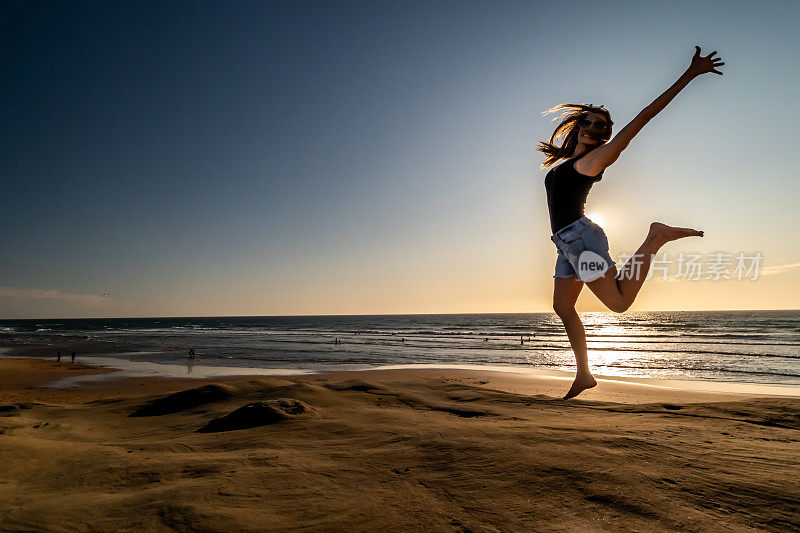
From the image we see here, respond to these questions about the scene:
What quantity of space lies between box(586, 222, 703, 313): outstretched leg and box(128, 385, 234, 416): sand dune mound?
5.35 m

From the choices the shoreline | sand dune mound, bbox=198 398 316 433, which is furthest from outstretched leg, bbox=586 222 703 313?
the shoreline

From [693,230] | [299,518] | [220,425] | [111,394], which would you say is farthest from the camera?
[111,394]

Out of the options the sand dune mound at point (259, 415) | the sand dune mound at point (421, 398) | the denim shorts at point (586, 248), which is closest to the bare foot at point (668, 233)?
the denim shorts at point (586, 248)

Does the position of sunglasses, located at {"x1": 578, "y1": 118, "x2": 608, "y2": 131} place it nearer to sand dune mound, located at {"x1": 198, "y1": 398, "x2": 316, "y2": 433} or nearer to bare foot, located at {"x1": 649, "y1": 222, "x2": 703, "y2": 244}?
bare foot, located at {"x1": 649, "y1": 222, "x2": 703, "y2": 244}

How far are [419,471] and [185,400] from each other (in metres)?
4.92

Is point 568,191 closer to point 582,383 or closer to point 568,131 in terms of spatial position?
point 568,131

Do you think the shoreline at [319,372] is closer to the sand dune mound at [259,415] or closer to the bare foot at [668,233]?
the bare foot at [668,233]

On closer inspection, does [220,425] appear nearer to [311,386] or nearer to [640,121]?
[311,386]

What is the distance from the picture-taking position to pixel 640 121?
8.61 ft

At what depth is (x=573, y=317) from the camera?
3666 millimetres

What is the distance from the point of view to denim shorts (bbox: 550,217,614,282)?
118 inches

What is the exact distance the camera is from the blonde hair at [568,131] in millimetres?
3320

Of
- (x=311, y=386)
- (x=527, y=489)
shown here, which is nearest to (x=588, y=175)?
(x=527, y=489)

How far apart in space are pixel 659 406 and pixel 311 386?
4.36 metres
